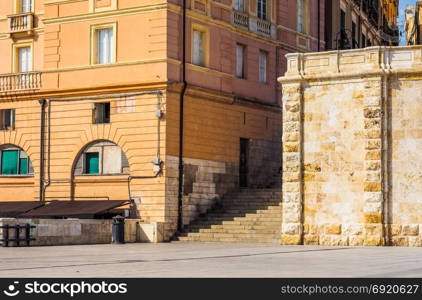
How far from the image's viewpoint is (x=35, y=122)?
44531mm

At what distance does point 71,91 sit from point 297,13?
13286mm

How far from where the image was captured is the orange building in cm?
4147

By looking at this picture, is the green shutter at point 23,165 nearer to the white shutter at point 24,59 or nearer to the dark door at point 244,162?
the white shutter at point 24,59

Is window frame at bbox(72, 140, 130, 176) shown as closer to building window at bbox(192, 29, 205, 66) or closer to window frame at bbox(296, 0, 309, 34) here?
building window at bbox(192, 29, 205, 66)

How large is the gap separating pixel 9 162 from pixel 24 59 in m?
4.73

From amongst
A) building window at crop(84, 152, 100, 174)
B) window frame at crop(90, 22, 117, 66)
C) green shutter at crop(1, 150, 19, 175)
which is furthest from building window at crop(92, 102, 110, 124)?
green shutter at crop(1, 150, 19, 175)

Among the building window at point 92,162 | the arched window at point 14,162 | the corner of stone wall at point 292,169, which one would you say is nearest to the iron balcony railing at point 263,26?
the building window at point 92,162

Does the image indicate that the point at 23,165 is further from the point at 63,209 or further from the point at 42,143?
the point at 63,209

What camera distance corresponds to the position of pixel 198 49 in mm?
43719

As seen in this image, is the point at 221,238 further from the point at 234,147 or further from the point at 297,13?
the point at 297,13

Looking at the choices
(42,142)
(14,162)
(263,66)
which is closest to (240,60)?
(263,66)

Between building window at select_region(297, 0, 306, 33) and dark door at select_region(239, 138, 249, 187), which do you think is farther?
building window at select_region(297, 0, 306, 33)

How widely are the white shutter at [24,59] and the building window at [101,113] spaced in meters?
4.87

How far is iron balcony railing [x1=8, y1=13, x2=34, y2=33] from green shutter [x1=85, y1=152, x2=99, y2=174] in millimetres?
6783
